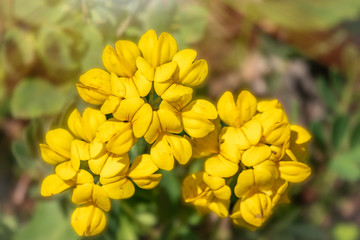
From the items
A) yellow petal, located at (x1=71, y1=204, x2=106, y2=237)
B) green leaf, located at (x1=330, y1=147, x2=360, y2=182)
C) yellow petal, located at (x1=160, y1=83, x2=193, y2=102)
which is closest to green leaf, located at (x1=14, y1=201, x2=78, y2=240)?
yellow petal, located at (x1=71, y1=204, x2=106, y2=237)

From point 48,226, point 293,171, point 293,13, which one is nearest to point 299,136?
point 293,171

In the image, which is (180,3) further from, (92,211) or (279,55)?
(92,211)

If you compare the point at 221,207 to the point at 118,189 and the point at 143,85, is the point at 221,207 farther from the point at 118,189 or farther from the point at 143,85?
the point at 143,85

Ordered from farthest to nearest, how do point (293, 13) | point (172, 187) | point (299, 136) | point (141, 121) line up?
point (293, 13), point (172, 187), point (299, 136), point (141, 121)

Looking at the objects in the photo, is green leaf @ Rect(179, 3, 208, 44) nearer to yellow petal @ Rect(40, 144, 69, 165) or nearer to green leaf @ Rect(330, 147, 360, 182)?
green leaf @ Rect(330, 147, 360, 182)

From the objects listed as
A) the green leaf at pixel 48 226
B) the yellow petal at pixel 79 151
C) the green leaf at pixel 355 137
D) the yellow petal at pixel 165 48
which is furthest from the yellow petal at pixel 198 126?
the green leaf at pixel 355 137

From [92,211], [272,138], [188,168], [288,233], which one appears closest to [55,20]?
[188,168]
